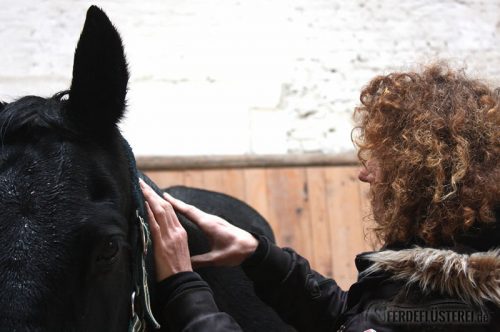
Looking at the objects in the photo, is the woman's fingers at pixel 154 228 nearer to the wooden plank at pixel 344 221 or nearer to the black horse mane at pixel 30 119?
the black horse mane at pixel 30 119

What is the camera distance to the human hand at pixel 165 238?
51.5 inches

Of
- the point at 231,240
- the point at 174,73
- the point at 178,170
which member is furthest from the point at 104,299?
the point at 174,73

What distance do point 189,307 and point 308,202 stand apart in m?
1.96

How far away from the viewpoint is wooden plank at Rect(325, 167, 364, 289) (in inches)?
125

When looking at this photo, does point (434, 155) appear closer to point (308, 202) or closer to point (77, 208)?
point (77, 208)

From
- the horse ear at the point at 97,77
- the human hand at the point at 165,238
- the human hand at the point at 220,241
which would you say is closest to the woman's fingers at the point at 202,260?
the human hand at the point at 220,241

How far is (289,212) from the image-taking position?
3.16 m

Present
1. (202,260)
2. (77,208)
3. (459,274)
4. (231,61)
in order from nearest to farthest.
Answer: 1. (77,208)
2. (459,274)
3. (202,260)
4. (231,61)

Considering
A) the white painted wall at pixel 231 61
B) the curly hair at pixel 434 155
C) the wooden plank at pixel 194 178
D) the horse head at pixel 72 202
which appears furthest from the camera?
the white painted wall at pixel 231 61

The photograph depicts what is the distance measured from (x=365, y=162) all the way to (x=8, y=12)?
2.39 meters

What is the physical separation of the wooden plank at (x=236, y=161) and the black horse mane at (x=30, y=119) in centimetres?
185

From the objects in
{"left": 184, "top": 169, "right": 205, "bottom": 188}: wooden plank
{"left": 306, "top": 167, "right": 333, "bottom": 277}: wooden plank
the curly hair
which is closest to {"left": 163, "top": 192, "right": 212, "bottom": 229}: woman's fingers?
the curly hair

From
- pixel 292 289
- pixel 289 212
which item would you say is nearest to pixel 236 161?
pixel 289 212

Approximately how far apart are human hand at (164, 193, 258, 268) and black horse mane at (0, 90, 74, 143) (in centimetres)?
36
